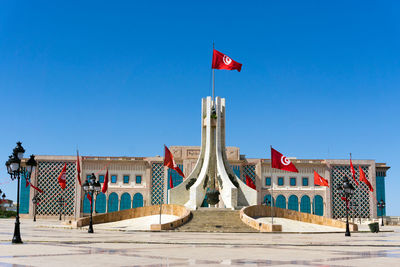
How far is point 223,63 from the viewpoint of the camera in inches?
1499

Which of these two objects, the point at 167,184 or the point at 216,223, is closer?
the point at 216,223

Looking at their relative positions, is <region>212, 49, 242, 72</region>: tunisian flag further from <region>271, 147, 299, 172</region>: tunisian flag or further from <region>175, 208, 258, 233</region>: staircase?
<region>175, 208, 258, 233</region>: staircase

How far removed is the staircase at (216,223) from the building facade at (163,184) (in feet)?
86.1

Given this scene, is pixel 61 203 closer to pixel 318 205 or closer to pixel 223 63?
pixel 223 63

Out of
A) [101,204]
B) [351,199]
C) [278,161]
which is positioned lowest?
[101,204]

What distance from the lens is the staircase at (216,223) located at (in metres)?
29.5

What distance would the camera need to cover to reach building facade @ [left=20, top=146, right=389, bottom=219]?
6041 centimetres

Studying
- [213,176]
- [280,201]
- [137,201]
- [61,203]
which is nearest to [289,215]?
[213,176]

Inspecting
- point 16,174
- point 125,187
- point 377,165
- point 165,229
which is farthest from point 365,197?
point 16,174

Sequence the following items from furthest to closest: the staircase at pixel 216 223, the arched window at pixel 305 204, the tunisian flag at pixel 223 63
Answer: the arched window at pixel 305 204 < the tunisian flag at pixel 223 63 < the staircase at pixel 216 223

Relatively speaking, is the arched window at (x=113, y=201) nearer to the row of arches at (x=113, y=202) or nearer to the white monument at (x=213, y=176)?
the row of arches at (x=113, y=202)

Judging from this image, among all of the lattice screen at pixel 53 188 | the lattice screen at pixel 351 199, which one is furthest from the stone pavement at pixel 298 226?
the lattice screen at pixel 53 188

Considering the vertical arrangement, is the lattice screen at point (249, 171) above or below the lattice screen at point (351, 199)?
above

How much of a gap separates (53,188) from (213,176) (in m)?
26.4
